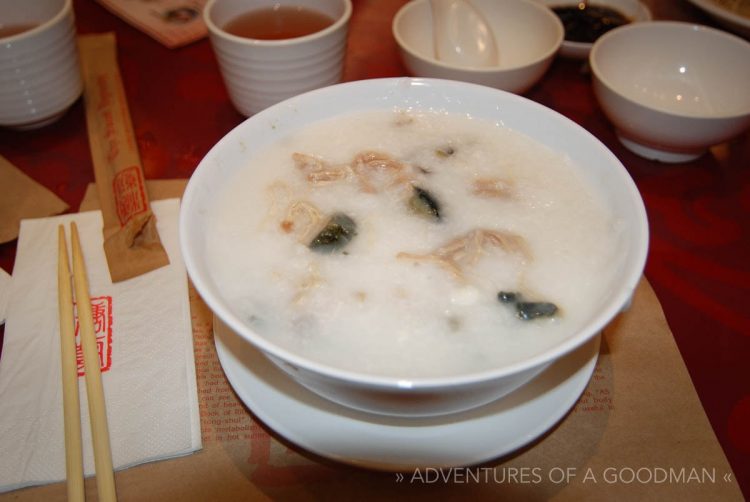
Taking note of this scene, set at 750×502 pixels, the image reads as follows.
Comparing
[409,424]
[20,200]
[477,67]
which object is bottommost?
[20,200]

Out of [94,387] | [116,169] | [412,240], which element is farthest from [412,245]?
[116,169]

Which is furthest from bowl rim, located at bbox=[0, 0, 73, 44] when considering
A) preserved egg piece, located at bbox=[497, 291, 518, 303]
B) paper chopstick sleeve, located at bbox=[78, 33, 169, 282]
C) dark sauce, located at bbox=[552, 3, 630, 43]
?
dark sauce, located at bbox=[552, 3, 630, 43]

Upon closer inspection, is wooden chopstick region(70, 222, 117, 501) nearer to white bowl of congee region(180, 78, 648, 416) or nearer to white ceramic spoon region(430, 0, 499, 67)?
white bowl of congee region(180, 78, 648, 416)

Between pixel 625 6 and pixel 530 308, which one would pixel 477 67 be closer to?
pixel 625 6

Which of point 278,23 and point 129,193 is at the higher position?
point 278,23

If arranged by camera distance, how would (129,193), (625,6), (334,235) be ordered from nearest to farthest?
1. (334,235)
2. (129,193)
3. (625,6)

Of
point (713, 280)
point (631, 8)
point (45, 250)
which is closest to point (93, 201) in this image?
point (45, 250)

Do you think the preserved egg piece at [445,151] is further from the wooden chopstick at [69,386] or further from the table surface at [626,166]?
the wooden chopstick at [69,386]
